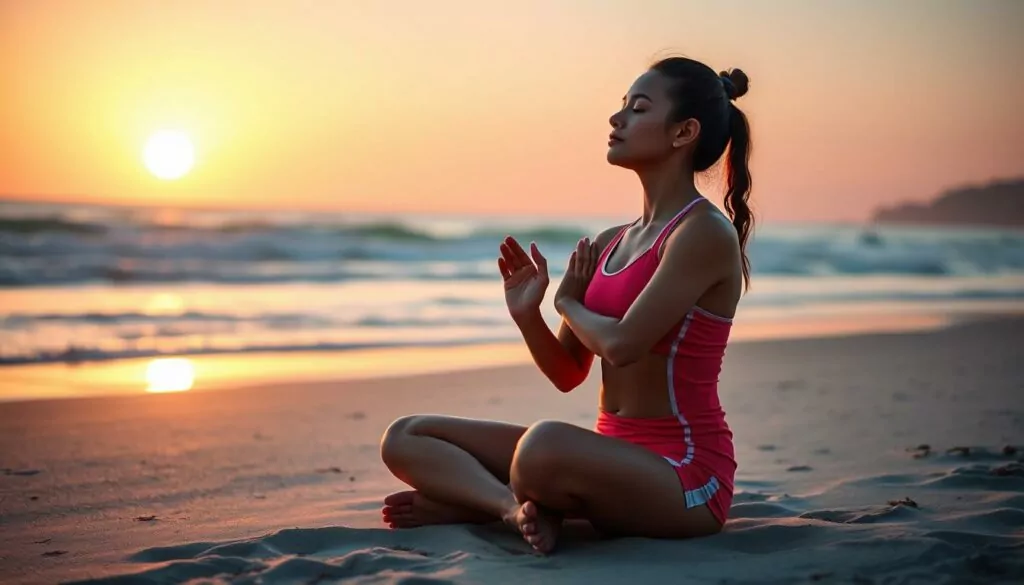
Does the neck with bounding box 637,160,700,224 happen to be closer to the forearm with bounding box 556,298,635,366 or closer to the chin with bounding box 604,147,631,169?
the chin with bounding box 604,147,631,169

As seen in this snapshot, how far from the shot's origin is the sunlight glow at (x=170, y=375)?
7.50m

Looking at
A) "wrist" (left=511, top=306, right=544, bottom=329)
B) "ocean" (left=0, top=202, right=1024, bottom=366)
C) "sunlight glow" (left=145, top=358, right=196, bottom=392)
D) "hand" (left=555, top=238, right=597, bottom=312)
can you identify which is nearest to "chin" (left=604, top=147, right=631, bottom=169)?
"hand" (left=555, top=238, right=597, bottom=312)

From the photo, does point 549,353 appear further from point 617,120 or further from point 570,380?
point 617,120

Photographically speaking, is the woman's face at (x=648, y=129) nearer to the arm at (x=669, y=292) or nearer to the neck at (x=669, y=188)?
the neck at (x=669, y=188)

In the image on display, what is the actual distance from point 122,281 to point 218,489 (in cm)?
1193

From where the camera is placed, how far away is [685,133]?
3.77 m

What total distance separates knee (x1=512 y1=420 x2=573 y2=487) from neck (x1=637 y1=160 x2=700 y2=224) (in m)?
0.87

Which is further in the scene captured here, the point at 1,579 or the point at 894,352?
the point at 894,352

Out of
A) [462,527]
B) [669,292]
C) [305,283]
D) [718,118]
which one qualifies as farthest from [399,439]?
[305,283]

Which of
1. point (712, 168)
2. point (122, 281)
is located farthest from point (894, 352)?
point (122, 281)

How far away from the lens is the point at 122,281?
627 inches

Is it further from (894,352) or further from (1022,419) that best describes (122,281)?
(1022,419)

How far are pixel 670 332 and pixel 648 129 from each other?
70 cm

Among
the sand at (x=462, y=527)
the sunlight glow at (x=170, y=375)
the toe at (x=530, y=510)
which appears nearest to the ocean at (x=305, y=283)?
the sunlight glow at (x=170, y=375)
